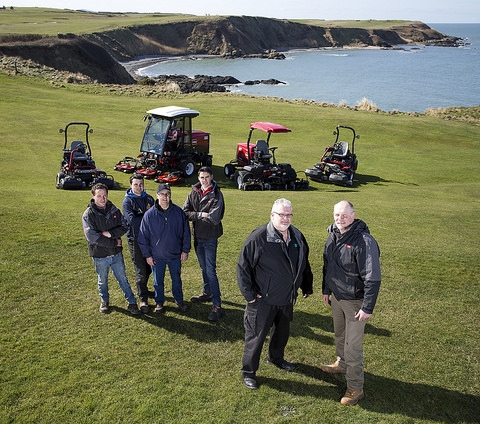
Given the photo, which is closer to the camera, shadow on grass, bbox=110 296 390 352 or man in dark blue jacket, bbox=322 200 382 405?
man in dark blue jacket, bbox=322 200 382 405

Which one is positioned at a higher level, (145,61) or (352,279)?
(145,61)

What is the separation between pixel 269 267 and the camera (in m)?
6.08

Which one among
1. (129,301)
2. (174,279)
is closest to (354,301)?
(174,279)

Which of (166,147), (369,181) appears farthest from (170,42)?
(369,181)

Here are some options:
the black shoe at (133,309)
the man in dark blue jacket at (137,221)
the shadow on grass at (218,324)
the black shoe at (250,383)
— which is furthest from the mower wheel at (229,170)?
the black shoe at (250,383)

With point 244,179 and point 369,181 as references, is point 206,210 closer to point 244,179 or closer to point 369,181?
point 244,179

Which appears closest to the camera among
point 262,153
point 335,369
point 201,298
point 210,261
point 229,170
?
point 335,369

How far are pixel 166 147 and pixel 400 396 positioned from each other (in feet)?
53.6

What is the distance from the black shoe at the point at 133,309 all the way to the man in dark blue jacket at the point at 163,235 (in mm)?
560

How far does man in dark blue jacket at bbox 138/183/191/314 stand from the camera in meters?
Answer: 7.54

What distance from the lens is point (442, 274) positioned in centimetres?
1019

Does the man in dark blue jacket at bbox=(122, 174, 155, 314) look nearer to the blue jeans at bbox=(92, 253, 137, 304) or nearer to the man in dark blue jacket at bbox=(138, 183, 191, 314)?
the blue jeans at bbox=(92, 253, 137, 304)

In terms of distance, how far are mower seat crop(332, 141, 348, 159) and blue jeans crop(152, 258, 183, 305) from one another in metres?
15.5

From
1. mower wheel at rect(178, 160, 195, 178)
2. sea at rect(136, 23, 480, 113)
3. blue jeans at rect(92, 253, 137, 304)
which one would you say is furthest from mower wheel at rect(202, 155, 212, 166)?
sea at rect(136, 23, 480, 113)
